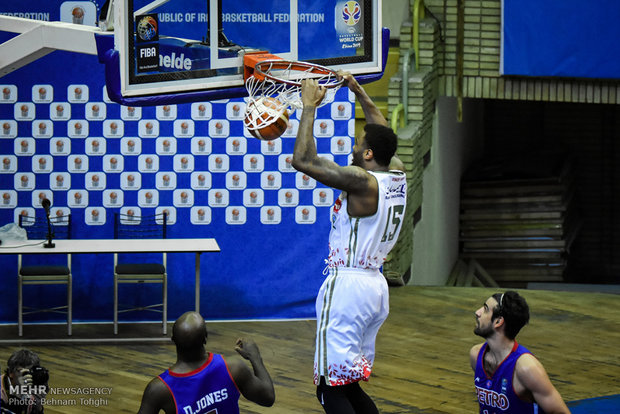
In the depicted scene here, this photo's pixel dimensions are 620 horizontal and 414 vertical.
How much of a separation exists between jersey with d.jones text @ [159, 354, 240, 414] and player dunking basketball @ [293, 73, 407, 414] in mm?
→ 905

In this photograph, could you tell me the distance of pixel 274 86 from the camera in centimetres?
542

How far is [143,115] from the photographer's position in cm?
895

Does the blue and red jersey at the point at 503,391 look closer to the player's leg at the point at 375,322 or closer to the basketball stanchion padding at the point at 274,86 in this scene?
the player's leg at the point at 375,322

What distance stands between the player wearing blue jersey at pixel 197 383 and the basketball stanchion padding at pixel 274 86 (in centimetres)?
134

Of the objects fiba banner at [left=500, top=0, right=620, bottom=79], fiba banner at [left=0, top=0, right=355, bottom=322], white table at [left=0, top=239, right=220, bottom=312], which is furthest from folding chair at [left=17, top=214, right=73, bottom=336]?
fiba banner at [left=500, top=0, right=620, bottom=79]

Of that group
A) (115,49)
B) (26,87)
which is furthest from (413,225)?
(115,49)

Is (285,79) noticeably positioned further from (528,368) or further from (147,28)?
(528,368)

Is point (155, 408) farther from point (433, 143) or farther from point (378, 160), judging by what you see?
point (433, 143)

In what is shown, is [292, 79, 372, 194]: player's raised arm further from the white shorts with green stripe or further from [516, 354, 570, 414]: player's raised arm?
[516, 354, 570, 414]: player's raised arm

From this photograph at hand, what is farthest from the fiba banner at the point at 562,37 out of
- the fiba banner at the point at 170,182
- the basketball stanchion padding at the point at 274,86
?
the basketball stanchion padding at the point at 274,86

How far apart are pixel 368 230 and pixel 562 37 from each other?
22.8 feet

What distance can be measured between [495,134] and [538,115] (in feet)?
2.77

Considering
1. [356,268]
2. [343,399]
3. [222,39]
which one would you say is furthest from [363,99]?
[343,399]

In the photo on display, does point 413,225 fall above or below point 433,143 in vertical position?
below
